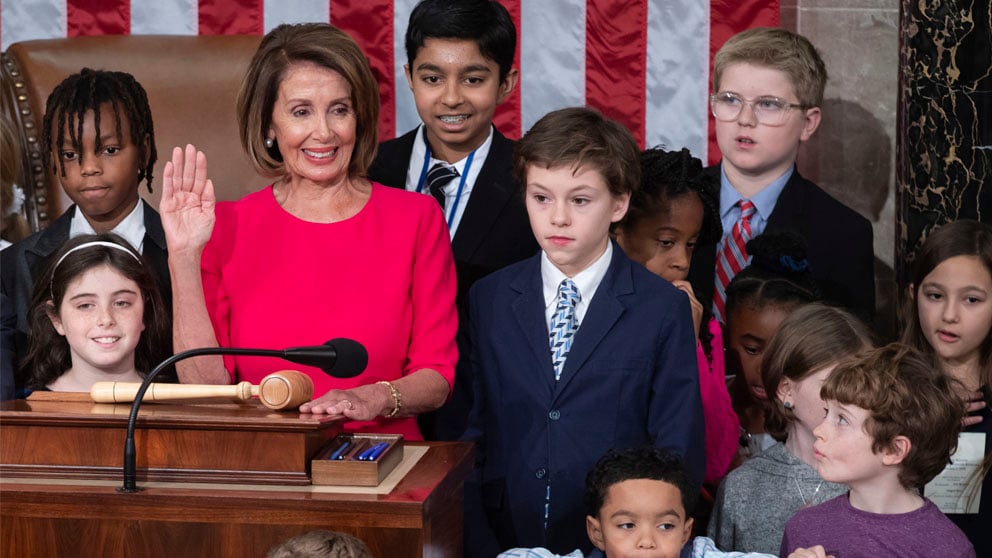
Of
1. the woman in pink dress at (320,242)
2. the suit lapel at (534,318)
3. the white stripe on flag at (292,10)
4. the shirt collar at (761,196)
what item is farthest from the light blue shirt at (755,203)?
the white stripe on flag at (292,10)

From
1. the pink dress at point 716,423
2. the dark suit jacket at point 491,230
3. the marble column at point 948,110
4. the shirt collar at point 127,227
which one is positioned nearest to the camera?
the pink dress at point 716,423

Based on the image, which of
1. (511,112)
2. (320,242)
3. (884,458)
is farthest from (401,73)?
(884,458)

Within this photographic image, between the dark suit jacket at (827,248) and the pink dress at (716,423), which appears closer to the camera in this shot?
the pink dress at (716,423)

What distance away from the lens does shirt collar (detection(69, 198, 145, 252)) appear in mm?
4074

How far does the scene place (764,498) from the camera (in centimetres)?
365

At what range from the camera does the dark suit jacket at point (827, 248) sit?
176 inches

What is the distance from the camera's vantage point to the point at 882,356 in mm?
3260

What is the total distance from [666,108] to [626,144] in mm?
1786

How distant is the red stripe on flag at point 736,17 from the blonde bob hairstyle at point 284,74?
2.14m

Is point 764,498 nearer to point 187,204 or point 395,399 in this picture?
point 395,399

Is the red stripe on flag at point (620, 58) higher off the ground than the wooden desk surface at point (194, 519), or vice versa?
the red stripe on flag at point (620, 58)

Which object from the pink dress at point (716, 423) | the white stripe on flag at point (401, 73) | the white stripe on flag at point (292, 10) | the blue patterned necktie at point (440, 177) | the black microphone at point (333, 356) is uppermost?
the white stripe on flag at point (292, 10)

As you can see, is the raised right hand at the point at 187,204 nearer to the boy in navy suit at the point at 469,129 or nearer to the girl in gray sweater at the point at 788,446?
the boy in navy suit at the point at 469,129

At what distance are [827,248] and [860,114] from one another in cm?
121
